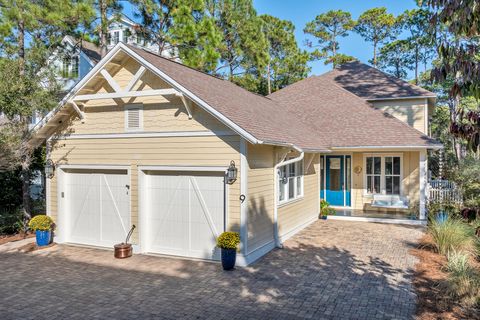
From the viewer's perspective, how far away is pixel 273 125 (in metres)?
11.0

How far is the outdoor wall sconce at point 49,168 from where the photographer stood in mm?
10750

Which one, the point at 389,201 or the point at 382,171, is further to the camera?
the point at 382,171

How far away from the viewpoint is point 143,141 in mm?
9633

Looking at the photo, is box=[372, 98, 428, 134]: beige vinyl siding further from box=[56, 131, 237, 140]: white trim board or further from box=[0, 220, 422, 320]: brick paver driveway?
box=[56, 131, 237, 140]: white trim board

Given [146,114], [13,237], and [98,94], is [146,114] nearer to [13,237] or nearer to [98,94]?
[98,94]

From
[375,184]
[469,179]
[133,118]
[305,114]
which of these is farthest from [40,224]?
[469,179]

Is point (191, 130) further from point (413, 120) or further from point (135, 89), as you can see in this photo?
point (413, 120)

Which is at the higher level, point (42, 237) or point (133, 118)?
point (133, 118)

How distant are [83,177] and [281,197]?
6.13 meters

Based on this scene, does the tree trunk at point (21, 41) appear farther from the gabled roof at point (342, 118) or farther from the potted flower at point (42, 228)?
the gabled roof at point (342, 118)

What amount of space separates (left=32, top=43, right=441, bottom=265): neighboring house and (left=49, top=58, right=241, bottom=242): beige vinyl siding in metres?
0.03

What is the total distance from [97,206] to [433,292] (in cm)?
889

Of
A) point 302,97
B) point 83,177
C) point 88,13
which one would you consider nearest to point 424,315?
point 83,177

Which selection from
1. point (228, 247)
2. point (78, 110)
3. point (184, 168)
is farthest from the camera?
point (78, 110)
